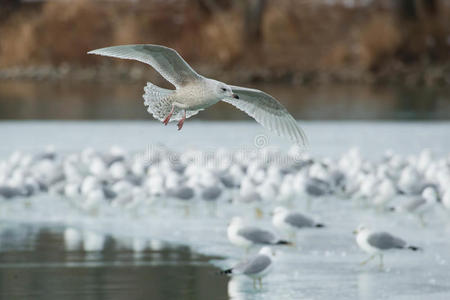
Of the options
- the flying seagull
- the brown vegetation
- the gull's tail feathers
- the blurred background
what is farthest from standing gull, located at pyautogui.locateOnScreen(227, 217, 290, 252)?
the brown vegetation

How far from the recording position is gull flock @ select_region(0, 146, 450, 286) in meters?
13.3

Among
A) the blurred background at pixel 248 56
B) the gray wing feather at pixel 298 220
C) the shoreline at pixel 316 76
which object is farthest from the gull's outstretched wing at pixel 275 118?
the shoreline at pixel 316 76

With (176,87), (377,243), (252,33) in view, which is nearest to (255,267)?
(377,243)

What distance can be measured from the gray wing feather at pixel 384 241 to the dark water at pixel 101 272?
1642 millimetres

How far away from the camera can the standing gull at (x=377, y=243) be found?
10258 millimetres

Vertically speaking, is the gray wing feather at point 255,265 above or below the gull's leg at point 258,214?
below

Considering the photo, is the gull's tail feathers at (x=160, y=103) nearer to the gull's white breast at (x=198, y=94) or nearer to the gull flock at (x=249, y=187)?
the gull's white breast at (x=198, y=94)

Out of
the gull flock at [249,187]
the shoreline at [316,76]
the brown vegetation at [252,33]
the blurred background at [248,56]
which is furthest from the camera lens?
the brown vegetation at [252,33]

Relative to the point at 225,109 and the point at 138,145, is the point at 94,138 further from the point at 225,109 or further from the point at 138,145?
the point at 225,109

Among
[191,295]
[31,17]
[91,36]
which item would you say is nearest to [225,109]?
[91,36]

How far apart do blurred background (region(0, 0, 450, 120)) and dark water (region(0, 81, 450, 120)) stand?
3 cm

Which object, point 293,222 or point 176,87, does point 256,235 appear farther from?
point 176,87

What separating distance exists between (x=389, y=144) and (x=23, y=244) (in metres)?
11.6

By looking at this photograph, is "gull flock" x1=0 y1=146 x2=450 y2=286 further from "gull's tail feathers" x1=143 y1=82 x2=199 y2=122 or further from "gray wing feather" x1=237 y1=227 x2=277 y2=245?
"gull's tail feathers" x1=143 y1=82 x2=199 y2=122
